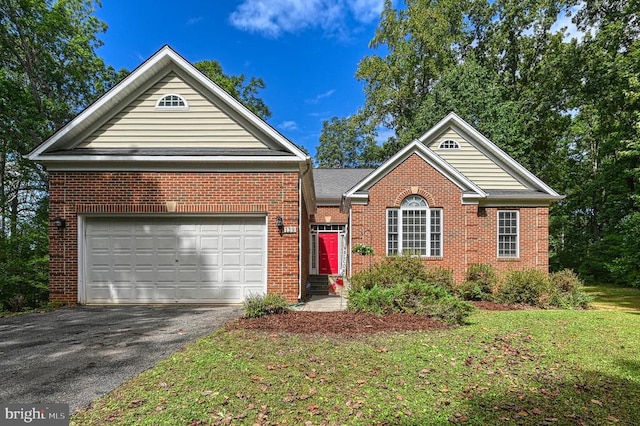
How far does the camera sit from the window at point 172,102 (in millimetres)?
9539

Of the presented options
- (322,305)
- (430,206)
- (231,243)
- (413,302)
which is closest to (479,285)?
(430,206)

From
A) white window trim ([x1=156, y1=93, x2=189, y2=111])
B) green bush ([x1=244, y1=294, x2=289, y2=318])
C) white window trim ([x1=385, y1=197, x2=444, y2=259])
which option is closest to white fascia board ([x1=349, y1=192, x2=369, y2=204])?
white window trim ([x1=385, y1=197, x2=444, y2=259])

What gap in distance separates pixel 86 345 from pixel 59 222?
4.85 m

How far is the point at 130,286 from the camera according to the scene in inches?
364

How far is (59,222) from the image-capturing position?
349 inches

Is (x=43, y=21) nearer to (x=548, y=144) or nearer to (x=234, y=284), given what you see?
(x=234, y=284)

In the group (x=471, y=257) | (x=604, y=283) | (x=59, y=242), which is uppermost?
(x=59, y=242)

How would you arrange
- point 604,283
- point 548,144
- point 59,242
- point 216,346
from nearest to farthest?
point 216,346 < point 59,242 < point 604,283 < point 548,144

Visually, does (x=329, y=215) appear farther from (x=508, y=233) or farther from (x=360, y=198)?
(x=508, y=233)

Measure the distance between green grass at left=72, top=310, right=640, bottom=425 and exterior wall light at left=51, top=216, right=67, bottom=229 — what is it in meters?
6.12

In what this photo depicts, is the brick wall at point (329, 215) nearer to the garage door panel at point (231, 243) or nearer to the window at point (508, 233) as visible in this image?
the window at point (508, 233)

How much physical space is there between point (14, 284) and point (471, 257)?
1611 cm

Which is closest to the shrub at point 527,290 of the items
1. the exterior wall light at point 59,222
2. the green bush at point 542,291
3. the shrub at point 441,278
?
the green bush at point 542,291

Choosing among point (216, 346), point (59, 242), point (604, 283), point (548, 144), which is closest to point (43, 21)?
point (59, 242)
